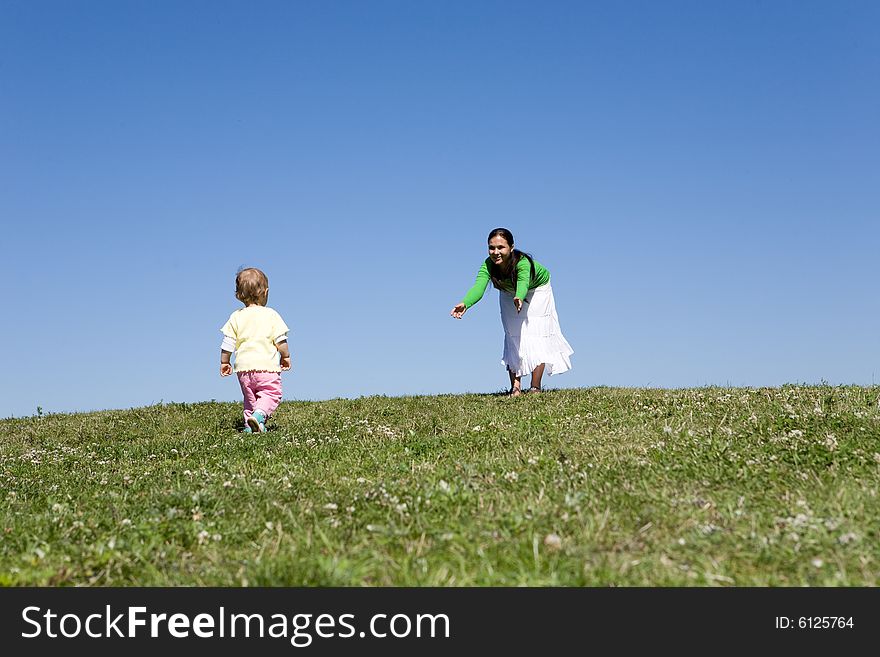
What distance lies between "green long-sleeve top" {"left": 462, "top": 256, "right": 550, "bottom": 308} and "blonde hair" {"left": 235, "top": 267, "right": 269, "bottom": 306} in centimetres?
447

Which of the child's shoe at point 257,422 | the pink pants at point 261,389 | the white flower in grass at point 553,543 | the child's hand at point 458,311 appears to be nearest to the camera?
the white flower in grass at point 553,543

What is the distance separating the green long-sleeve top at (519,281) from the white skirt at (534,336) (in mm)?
216

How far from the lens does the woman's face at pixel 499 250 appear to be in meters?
17.6

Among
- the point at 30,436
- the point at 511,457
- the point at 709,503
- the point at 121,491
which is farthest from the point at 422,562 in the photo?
the point at 30,436

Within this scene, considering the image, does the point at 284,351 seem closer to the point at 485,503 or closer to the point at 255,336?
the point at 255,336

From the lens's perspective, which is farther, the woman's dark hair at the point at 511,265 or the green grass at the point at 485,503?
the woman's dark hair at the point at 511,265

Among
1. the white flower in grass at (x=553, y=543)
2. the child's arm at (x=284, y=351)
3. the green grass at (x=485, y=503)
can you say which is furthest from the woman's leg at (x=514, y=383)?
the white flower in grass at (x=553, y=543)

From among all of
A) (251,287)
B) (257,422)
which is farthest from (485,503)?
(251,287)

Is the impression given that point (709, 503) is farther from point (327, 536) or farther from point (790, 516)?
point (327, 536)

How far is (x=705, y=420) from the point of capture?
11.6m

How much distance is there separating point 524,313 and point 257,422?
6.81 metres

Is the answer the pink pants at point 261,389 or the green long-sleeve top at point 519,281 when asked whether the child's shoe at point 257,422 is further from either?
the green long-sleeve top at point 519,281

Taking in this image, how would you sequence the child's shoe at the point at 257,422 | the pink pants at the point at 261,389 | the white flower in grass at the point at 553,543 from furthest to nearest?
1. the pink pants at the point at 261,389
2. the child's shoe at the point at 257,422
3. the white flower in grass at the point at 553,543
